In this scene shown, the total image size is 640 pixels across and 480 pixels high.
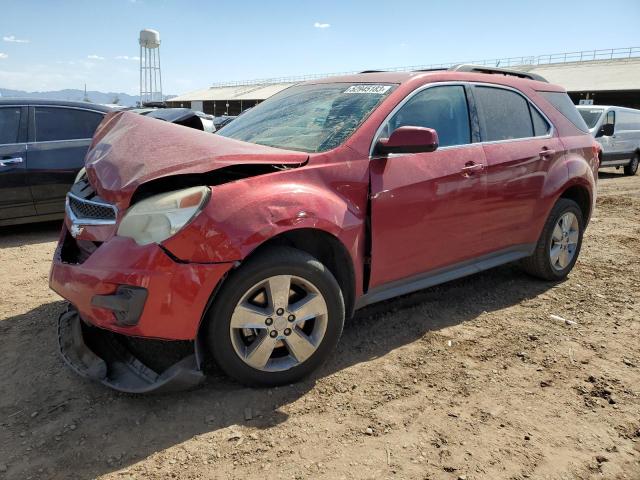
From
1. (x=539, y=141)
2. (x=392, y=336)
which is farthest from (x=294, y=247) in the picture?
(x=539, y=141)

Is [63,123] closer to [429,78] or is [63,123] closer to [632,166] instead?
[429,78]

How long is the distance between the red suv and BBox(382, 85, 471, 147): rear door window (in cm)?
1

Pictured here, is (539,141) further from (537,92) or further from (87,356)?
(87,356)

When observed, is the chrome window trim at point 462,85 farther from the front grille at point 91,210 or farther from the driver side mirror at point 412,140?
the front grille at point 91,210

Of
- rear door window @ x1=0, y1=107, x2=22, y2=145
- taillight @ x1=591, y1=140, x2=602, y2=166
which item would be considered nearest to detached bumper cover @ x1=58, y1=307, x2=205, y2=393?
rear door window @ x1=0, y1=107, x2=22, y2=145

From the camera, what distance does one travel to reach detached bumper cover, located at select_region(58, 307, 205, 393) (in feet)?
7.90

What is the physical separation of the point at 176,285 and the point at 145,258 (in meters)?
0.19

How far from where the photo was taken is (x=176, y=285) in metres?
2.31

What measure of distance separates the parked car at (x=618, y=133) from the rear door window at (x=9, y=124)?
11.7 metres

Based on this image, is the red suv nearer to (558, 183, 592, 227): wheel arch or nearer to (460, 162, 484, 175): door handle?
(460, 162, 484, 175): door handle

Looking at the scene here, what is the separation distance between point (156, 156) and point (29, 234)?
454cm

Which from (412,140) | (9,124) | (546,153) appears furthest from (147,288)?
(9,124)

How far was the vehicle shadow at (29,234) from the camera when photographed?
5.73 metres

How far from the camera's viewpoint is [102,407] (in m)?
2.54
